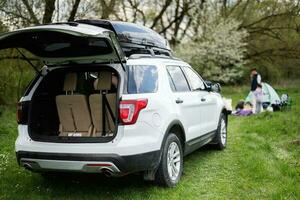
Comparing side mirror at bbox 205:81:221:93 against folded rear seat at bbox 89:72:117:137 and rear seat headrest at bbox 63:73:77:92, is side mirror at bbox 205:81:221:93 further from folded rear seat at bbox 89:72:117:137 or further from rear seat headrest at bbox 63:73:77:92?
rear seat headrest at bbox 63:73:77:92

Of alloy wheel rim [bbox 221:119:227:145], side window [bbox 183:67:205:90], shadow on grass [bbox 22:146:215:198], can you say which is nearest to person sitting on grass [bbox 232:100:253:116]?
alloy wheel rim [bbox 221:119:227:145]

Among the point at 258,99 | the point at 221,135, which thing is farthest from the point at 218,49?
the point at 221,135

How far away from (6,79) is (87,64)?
9576 mm

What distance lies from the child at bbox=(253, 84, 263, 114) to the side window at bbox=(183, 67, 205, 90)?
8360 mm

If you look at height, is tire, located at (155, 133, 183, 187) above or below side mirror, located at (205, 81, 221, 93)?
below

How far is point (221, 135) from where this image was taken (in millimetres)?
8648

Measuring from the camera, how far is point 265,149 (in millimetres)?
8531

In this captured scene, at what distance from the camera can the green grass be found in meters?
5.58

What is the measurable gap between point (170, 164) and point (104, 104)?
4.15 feet

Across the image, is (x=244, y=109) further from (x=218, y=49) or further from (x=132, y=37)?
(x=218, y=49)

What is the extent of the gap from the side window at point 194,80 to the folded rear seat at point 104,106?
5.75 feet

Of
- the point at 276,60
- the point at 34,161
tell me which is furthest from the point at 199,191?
the point at 276,60

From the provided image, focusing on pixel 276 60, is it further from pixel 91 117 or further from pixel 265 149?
pixel 91 117

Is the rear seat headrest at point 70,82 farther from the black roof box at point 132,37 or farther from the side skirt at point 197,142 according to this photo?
the side skirt at point 197,142
